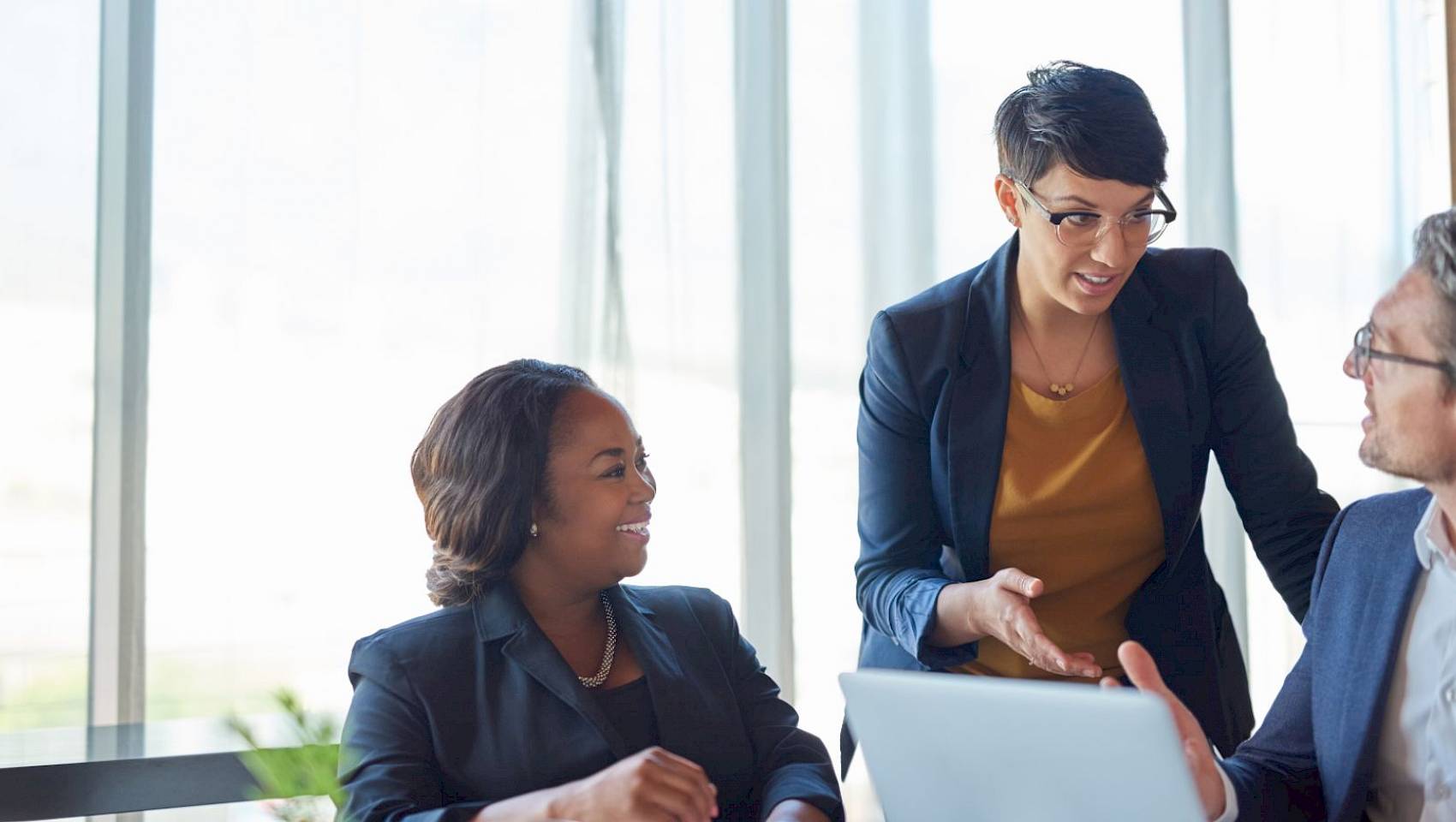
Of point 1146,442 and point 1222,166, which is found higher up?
point 1222,166

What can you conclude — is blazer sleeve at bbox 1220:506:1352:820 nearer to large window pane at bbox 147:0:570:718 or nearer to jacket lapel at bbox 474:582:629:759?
jacket lapel at bbox 474:582:629:759

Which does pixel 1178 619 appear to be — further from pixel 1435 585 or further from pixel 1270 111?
pixel 1270 111

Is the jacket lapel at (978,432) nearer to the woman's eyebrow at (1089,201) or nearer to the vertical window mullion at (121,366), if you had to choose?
the woman's eyebrow at (1089,201)

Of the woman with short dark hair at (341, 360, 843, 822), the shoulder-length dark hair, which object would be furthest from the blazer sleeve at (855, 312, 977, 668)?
the shoulder-length dark hair

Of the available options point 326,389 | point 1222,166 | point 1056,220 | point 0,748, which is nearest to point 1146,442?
point 1056,220

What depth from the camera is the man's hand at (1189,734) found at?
134 centimetres

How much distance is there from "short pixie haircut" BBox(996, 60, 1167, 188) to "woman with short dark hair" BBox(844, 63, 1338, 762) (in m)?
0.01

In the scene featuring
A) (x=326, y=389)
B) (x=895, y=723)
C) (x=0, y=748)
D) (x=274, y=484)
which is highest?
(x=326, y=389)

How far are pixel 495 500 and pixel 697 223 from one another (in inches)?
63.4

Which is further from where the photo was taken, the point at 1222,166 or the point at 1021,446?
the point at 1222,166

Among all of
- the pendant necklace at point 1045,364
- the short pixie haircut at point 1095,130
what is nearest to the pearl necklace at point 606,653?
the pendant necklace at point 1045,364

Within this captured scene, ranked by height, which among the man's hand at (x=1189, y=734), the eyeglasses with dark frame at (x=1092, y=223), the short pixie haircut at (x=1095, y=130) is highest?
the short pixie haircut at (x=1095, y=130)

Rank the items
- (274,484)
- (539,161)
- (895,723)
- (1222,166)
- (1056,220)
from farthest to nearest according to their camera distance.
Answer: (1222,166) < (539,161) < (274,484) < (1056,220) < (895,723)

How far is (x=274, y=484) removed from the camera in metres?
2.93
